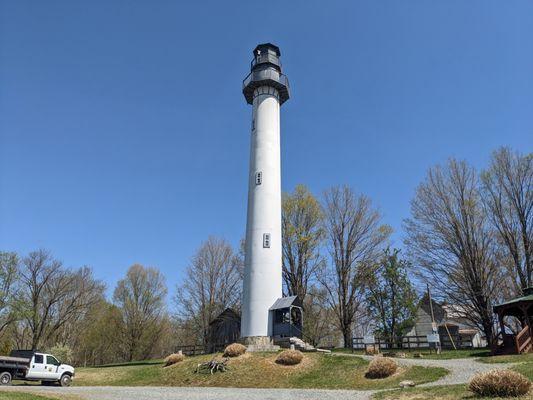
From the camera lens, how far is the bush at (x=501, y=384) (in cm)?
974

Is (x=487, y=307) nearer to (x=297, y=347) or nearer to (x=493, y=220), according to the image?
(x=493, y=220)

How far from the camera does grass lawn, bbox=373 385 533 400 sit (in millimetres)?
10657

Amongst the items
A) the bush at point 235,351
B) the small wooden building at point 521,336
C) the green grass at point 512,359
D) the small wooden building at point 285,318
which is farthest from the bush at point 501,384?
the small wooden building at point 285,318

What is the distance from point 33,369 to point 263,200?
16802mm

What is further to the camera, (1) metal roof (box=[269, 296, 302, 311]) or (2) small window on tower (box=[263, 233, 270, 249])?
(2) small window on tower (box=[263, 233, 270, 249])

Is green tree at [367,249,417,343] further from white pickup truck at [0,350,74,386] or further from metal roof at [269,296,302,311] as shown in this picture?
white pickup truck at [0,350,74,386]

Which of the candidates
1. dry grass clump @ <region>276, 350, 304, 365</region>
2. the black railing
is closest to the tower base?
dry grass clump @ <region>276, 350, 304, 365</region>

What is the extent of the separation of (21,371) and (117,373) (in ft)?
19.3

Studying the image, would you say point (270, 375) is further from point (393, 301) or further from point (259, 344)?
point (393, 301)

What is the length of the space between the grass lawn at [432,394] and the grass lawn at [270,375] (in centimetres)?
287

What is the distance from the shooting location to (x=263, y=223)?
94.6 ft

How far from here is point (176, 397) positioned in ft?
47.6

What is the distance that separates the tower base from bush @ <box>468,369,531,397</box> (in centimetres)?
1663

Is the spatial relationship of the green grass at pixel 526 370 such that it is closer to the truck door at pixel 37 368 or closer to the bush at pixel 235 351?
the bush at pixel 235 351
